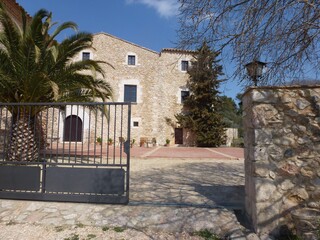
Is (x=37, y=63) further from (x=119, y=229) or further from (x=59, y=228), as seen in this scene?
(x=119, y=229)

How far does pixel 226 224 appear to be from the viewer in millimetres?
3494

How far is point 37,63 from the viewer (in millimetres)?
6699

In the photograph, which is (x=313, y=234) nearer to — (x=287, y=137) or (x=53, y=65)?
(x=287, y=137)

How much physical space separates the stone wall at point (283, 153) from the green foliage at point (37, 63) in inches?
196

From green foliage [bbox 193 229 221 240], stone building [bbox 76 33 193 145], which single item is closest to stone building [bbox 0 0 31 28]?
stone building [bbox 76 33 193 145]

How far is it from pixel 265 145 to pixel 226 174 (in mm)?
4539

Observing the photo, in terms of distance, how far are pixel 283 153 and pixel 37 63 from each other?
21.2 feet

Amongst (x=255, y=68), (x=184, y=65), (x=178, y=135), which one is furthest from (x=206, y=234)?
(x=184, y=65)

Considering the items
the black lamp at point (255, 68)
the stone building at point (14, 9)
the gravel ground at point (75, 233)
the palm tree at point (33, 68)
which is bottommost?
the gravel ground at point (75, 233)

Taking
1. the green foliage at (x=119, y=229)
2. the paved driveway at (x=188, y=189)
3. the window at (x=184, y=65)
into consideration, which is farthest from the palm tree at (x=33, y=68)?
the window at (x=184, y=65)

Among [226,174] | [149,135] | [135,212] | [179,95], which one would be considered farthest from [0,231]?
[179,95]

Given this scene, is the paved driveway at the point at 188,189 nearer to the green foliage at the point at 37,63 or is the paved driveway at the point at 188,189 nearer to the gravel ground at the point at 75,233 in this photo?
the gravel ground at the point at 75,233

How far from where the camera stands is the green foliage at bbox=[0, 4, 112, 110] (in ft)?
21.7

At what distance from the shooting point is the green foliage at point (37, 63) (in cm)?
661
